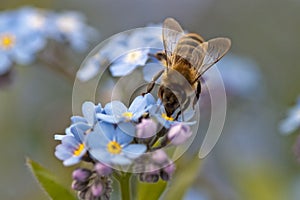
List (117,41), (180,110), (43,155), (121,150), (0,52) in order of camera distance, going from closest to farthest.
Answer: (121,150), (180,110), (117,41), (0,52), (43,155)

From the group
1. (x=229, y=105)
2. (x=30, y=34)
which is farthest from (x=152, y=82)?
(x=229, y=105)

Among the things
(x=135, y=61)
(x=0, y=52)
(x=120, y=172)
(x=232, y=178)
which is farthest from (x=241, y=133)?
(x=120, y=172)

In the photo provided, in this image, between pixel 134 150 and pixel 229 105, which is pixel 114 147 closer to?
pixel 134 150

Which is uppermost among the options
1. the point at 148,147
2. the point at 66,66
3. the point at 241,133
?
the point at 148,147

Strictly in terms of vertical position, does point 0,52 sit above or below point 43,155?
above

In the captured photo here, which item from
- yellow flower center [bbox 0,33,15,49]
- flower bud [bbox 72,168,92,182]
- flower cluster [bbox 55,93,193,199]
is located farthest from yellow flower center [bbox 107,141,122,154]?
yellow flower center [bbox 0,33,15,49]

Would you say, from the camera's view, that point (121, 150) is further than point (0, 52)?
No

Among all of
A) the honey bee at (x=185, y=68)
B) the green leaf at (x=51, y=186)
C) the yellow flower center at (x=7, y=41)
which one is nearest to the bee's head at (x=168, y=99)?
the honey bee at (x=185, y=68)

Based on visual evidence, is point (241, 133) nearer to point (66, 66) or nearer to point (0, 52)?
point (66, 66)
